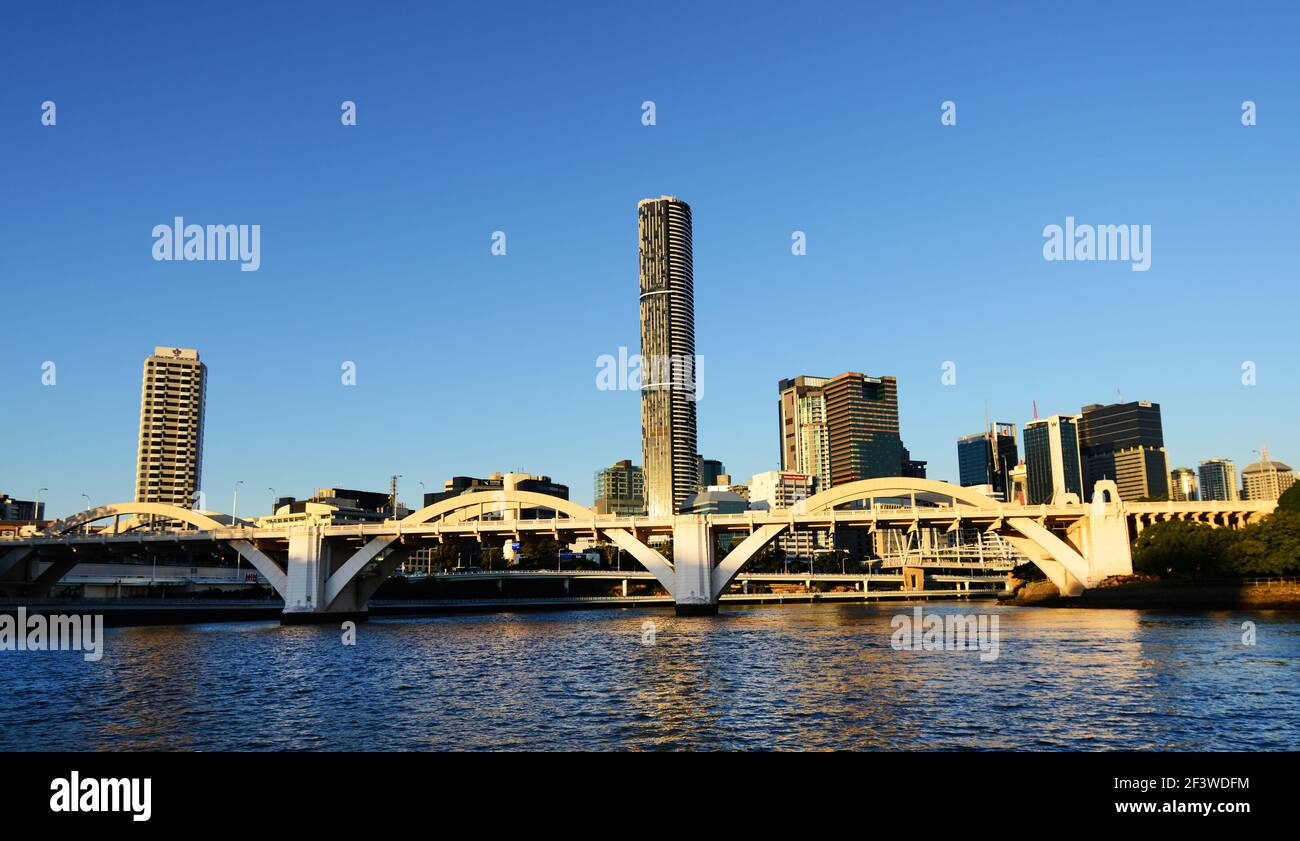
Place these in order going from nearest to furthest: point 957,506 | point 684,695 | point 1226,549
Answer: point 684,695 → point 1226,549 → point 957,506

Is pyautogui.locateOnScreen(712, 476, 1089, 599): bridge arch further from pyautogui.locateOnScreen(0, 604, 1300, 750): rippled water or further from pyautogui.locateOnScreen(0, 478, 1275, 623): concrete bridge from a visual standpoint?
pyautogui.locateOnScreen(0, 604, 1300, 750): rippled water

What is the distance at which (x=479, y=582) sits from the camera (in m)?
197

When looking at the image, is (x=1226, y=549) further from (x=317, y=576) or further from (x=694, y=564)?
(x=317, y=576)

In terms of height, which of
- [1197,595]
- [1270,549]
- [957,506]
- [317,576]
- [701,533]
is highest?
[957,506]

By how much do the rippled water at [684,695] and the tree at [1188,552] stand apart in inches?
1226

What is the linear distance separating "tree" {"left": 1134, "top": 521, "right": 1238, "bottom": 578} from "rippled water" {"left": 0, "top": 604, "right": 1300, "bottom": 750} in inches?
1226

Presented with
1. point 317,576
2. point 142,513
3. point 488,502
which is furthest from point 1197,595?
point 142,513

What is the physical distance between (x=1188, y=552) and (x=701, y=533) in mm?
50121

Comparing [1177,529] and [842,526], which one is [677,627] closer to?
[842,526]

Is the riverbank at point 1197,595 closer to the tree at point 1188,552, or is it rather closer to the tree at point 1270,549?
the tree at point 1270,549

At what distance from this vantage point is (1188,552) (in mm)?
96562

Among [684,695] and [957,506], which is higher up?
[957,506]

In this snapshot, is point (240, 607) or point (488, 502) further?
→ point (240, 607)

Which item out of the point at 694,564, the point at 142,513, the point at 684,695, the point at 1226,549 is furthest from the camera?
the point at 142,513
